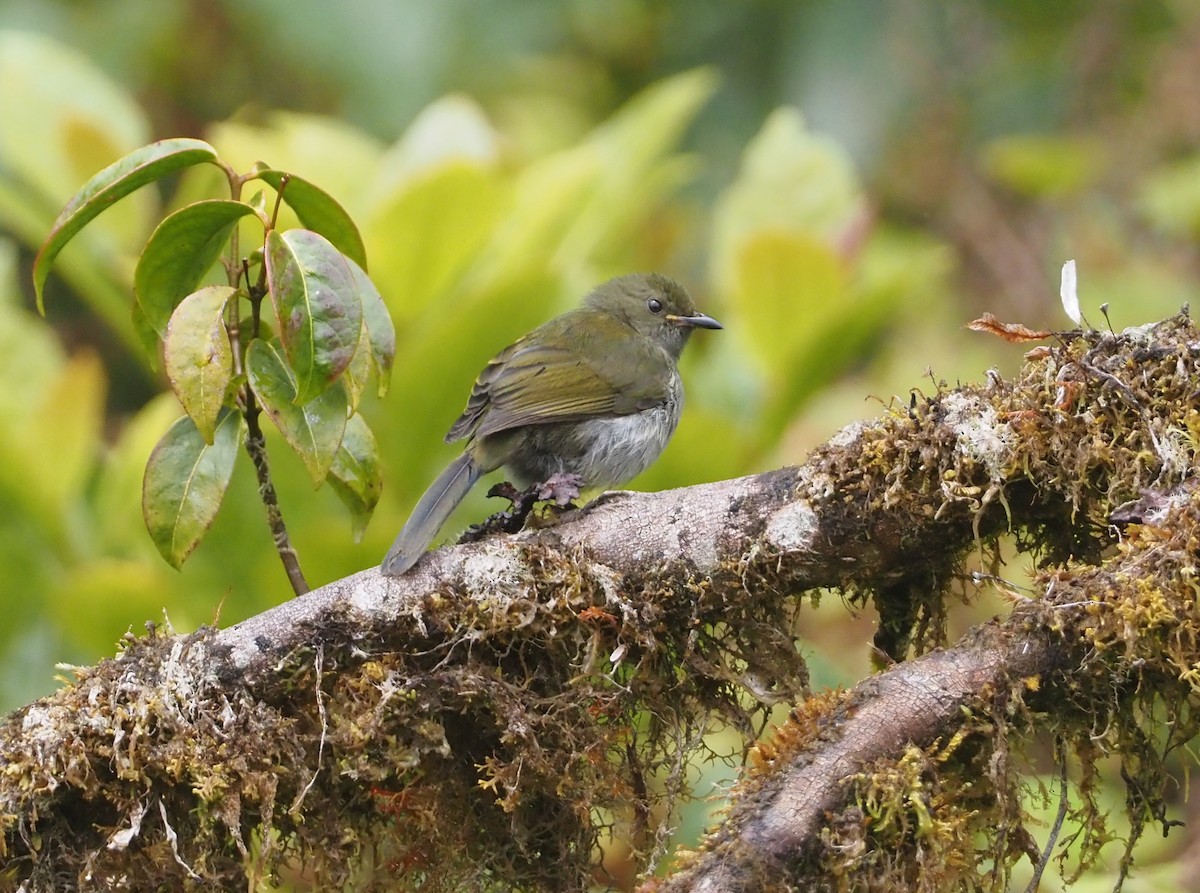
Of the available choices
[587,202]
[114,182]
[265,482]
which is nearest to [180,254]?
[114,182]

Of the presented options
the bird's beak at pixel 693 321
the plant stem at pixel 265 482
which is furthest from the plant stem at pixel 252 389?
the bird's beak at pixel 693 321

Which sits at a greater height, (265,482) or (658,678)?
(265,482)

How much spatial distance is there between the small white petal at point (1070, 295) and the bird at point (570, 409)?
4.36ft

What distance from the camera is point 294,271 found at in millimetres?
2359

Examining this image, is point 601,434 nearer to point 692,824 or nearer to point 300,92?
point 692,824

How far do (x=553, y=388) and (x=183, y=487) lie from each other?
144 centimetres

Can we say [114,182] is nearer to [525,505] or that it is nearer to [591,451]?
[525,505]

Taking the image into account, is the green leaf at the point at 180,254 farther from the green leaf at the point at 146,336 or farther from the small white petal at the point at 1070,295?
the small white petal at the point at 1070,295

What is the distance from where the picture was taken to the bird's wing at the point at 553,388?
145 inches

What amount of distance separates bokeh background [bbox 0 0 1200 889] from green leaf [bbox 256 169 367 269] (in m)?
1.09

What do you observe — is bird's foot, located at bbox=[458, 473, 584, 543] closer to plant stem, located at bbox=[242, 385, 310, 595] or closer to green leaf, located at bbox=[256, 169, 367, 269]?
plant stem, located at bbox=[242, 385, 310, 595]

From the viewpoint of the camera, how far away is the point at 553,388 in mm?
3842

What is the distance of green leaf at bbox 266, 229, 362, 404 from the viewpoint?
2.33 m

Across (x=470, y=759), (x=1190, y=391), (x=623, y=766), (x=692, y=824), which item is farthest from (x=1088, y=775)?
(x=692, y=824)
